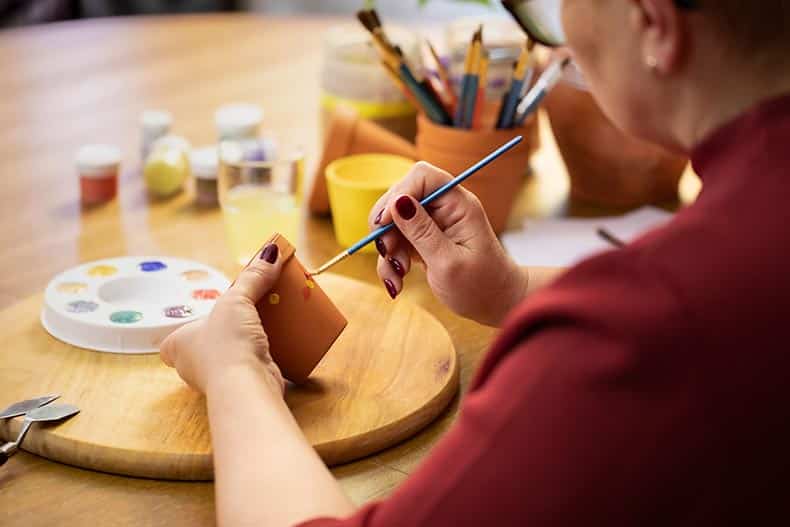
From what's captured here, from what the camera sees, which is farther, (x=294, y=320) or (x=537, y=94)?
(x=537, y=94)

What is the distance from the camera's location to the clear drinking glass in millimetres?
1313

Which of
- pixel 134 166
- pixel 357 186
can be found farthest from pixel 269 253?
pixel 134 166

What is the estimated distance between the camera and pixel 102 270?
3.83 feet

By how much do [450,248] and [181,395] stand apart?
308 mm

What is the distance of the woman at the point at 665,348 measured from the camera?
1.88 feet

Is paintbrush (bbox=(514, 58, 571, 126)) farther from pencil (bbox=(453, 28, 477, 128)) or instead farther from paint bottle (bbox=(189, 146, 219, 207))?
paint bottle (bbox=(189, 146, 219, 207))

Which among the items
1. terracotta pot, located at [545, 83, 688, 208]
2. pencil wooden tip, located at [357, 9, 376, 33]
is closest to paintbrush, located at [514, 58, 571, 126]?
terracotta pot, located at [545, 83, 688, 208]

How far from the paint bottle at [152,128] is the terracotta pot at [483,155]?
421mm

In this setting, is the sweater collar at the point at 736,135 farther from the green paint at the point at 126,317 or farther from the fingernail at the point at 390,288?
the green paint at the point at 126,317

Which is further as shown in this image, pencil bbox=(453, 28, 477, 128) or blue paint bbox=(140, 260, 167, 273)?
pencil bbox=(453, 28, 477, 128)

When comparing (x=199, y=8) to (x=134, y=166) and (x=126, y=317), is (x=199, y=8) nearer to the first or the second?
(x=134, y=166)

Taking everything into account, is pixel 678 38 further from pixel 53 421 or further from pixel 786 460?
pixel 53 421

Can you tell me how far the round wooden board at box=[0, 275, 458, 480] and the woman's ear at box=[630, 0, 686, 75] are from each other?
1.41ft

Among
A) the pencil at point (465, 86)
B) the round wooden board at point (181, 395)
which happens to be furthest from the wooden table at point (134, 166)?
the pencil at point (465, 86)
